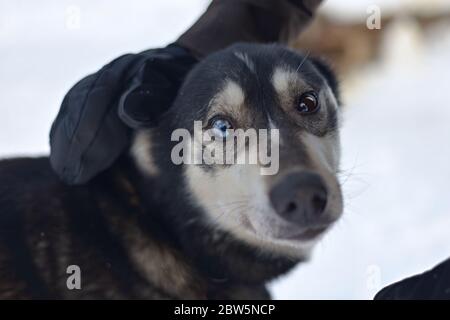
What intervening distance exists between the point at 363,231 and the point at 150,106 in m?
1.94

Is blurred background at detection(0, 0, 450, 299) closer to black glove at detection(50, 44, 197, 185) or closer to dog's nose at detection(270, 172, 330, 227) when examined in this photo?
dog's nose at detection(270, 172, 330, 227)

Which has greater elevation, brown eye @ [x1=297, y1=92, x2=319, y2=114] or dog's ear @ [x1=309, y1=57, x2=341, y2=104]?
dog's ear @ [x1=309, y1=57, x2=341, y2=104]

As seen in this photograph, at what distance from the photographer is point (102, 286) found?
2396 millimetres

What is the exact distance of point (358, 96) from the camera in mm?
6117

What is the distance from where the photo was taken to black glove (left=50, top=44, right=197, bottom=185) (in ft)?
Result: 7.92

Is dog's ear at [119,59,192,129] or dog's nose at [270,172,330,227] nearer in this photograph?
dog's nose at [270,172,330,227]

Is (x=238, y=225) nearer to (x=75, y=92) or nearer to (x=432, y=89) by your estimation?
(x=75, y=92)

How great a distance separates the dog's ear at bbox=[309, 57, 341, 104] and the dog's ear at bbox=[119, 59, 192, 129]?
478 millimetres

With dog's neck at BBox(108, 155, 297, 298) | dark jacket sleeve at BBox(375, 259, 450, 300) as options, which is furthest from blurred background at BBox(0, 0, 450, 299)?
dark jacket sleeve at BBox(375, 259, 450, 300)

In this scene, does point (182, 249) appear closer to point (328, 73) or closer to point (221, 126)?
point (221, 126)

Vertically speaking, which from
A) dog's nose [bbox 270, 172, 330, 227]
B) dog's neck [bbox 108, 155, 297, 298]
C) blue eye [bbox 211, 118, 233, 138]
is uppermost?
blue eye [bbox 211, 118, 233, 138]

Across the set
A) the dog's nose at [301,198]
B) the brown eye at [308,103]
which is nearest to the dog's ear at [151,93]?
the brown eye at [308,103]

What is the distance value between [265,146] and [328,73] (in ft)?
2.10

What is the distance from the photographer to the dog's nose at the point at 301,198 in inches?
84.4
